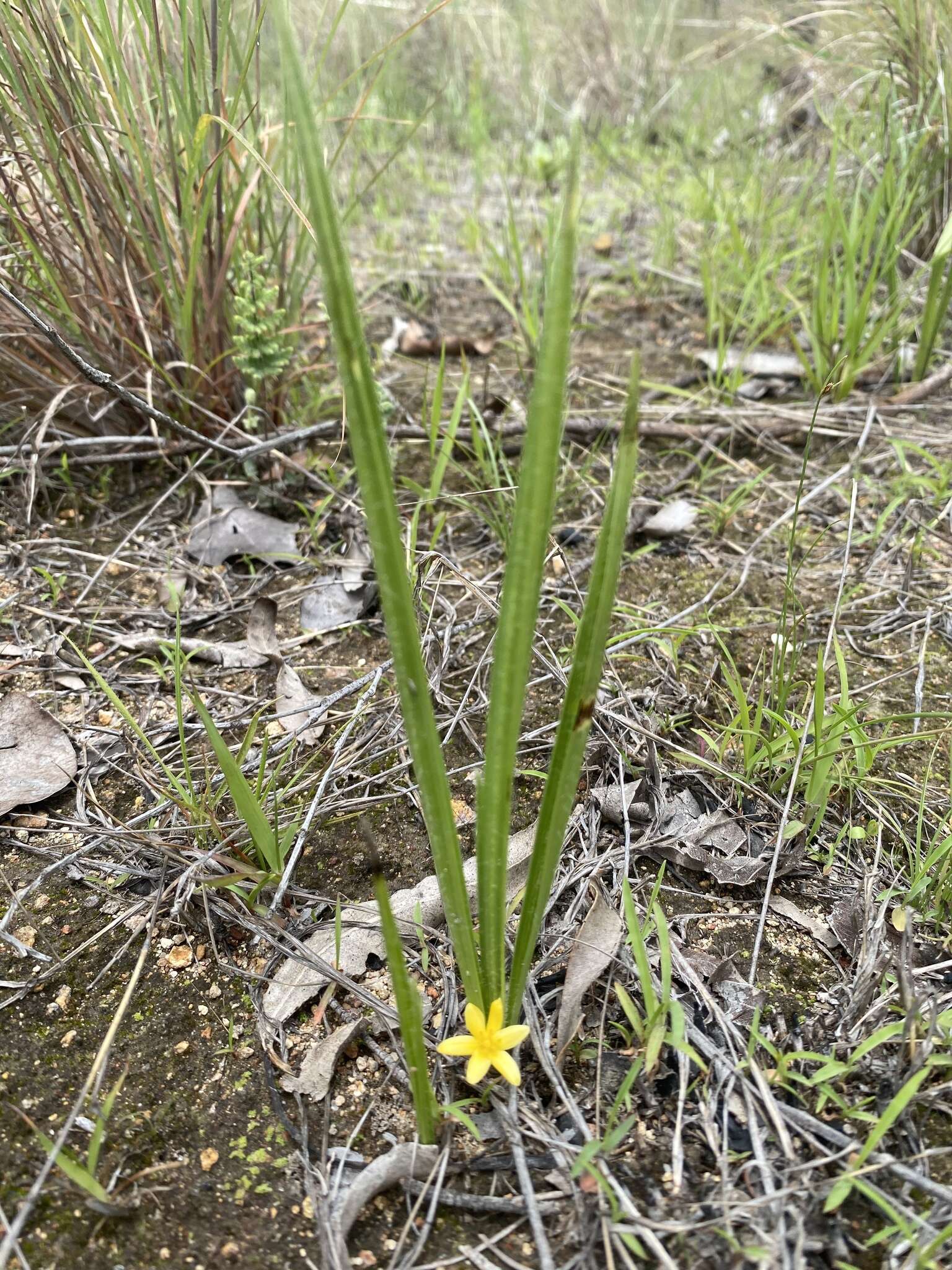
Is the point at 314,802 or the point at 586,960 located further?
the point at 314,802

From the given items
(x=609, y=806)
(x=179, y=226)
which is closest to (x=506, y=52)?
(x=179, y=226)

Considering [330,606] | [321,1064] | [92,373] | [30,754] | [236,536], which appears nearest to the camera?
[321,1064]

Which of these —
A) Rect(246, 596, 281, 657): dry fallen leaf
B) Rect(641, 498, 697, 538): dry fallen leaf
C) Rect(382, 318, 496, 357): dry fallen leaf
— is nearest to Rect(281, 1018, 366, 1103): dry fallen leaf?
Rect(246, 596, 281, 657): dry fallen leaf

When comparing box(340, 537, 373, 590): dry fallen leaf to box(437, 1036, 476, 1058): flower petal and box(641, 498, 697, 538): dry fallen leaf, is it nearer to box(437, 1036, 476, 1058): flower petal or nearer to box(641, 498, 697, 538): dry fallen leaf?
box(641, 498, 697, 538): dry fallen leaf

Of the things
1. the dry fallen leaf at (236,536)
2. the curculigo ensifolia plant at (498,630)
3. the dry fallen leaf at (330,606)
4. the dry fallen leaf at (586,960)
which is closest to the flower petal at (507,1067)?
the curculigo ensifolia plant at (498,630)

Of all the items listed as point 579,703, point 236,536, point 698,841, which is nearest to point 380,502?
point 579,703

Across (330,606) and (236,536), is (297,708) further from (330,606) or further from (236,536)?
(236,536)

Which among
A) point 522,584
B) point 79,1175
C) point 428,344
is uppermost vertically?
point 522,584
